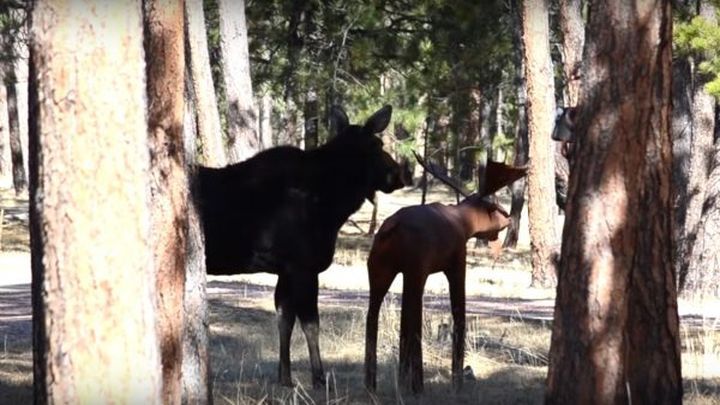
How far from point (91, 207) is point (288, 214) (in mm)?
6866

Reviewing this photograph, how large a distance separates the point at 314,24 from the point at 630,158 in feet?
74.6

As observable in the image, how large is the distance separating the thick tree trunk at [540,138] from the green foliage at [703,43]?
7.39 ft

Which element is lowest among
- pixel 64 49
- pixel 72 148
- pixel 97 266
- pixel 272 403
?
pixel 272 403

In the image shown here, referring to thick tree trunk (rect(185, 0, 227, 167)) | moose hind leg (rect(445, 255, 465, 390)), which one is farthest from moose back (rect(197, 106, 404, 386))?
thick tree trunk (rect(185, 0, 227, 167))

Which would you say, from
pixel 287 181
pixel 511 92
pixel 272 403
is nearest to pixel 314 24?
pixel 511 92

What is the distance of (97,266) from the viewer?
4.72 metres

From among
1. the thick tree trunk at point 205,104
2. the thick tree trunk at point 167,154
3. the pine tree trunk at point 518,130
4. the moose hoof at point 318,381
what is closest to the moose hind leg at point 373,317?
the moose hoof at point 318,381

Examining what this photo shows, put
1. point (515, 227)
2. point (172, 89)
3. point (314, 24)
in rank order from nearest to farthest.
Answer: point (172, 89)
point (314, 24)
point (515, 227)

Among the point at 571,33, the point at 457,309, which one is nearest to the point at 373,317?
the point at 457,309

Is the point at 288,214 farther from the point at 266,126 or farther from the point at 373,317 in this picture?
the point at 266,126

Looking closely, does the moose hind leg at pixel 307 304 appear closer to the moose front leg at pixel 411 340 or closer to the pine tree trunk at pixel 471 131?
the moose front leg at pixel 411 340

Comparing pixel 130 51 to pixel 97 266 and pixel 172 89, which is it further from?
pixel 172 89

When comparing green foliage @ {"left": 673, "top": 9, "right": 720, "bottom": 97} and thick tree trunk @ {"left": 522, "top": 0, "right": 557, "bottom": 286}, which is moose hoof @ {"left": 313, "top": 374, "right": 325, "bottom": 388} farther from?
thick tree trunk @ {"left": 522, "top": 0, "right": 557, "bottom": 286}

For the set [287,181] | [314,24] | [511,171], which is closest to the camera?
[511,171]
